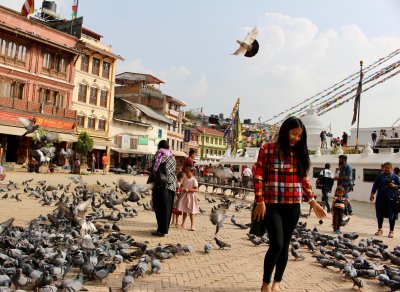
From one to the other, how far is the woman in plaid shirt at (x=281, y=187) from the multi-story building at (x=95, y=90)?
116 ft

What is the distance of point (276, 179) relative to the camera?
4438mm

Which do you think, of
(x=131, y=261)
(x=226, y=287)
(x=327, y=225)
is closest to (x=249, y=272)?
(x=226, y=287)

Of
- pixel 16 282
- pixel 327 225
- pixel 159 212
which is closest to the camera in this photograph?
pixel 16 282

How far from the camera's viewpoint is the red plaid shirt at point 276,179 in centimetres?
438

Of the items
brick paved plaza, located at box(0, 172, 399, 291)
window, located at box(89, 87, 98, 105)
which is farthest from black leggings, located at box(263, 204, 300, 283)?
window, located at box(89, 87, 98, 105)

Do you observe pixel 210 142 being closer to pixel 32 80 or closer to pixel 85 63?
pixel 85 63

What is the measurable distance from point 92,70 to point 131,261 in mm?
36779

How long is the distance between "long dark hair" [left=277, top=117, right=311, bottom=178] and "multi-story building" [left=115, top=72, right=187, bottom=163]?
50803mm

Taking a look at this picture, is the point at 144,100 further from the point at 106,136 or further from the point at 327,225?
the point at 327,225

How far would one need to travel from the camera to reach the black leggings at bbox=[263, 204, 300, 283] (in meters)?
4.27

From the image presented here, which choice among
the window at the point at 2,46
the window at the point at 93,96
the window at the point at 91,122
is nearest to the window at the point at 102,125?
the window at the point at 91,122

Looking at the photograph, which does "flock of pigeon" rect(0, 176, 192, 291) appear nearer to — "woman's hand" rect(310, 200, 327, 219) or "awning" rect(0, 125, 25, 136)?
"woman's hand" rect(310, 200, 327, 219)

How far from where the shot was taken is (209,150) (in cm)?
7638

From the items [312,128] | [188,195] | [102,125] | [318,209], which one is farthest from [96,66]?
[318,209]
